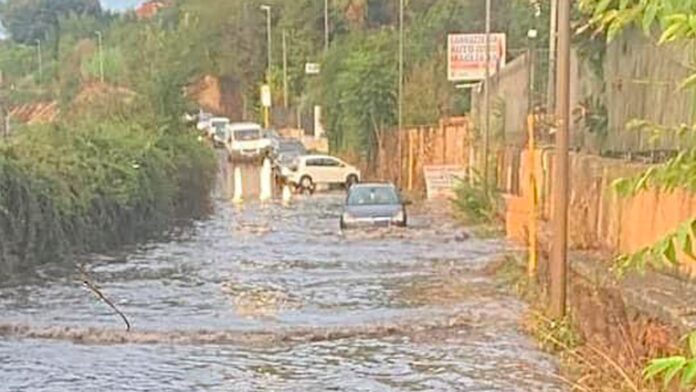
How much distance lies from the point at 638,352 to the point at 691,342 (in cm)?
810

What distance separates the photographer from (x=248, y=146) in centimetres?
7900

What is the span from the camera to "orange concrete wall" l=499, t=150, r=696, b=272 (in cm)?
1427

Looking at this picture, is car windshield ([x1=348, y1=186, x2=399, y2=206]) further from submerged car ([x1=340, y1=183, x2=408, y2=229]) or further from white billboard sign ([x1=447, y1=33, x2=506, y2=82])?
white billboard sign ([x1=447, y1=33, x2=506, y2=82])

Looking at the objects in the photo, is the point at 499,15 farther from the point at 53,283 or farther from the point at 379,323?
the point at 379,323

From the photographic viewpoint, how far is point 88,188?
31953 millimetres

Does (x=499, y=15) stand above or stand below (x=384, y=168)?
above

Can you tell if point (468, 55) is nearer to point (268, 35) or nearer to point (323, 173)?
point (323, 173)

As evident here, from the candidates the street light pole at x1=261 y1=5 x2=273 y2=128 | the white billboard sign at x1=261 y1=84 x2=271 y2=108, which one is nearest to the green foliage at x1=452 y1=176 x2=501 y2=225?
the white billboard sign at x1=261 y1=84 x2=271 y2=108

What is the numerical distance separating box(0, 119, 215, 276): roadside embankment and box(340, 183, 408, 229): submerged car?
202 inches

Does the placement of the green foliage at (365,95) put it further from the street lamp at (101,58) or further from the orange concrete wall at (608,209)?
the orange concrete wall at (608,209)

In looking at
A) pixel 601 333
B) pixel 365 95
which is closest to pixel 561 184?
pixel 601 333

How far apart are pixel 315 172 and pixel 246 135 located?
18.5 meters

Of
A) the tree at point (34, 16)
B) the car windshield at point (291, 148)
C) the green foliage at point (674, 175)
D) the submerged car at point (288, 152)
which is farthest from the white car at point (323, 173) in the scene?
the tree at point (34, 16)

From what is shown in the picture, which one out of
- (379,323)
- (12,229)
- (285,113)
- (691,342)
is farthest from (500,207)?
(285,113)
